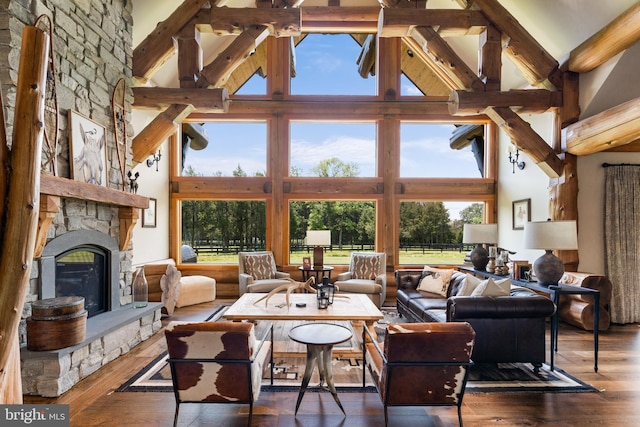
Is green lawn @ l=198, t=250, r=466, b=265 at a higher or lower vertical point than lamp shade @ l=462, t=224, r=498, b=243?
lower

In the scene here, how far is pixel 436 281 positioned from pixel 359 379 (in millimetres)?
2169

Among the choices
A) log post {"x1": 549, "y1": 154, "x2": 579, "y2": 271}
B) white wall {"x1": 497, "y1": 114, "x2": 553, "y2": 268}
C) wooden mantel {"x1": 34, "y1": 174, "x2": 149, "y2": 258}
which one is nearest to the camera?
wooden mantel {"x1": 34, "y1": 174, "x2": 149, "y2": 258}

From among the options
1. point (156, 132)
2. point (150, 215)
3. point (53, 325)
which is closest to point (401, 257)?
point (150, 215)

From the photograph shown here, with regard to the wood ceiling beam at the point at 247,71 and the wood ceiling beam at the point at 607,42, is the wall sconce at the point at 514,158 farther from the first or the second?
the wood ceiling beam at the point at 247,71

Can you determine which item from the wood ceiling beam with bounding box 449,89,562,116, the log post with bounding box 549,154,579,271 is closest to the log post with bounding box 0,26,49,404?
the wood ceiling beam with bounding box 449,89,562,116

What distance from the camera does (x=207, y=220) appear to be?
22.1 feet

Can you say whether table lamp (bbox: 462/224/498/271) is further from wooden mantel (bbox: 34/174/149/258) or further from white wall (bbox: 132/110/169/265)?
white wall (bbox: 132/110/169/265)

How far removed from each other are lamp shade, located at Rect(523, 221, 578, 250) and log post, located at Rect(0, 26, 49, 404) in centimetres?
403

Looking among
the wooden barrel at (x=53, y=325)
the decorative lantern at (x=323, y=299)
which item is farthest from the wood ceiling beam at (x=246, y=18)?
the wooden barrel at (x=53, y=325)

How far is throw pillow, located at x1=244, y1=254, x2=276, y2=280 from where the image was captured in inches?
228

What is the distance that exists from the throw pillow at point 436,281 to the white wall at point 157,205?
4.46 meters

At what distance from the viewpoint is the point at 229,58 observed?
474 cm

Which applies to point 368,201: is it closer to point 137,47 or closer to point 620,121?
point 620,121

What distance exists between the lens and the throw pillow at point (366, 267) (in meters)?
5.81
